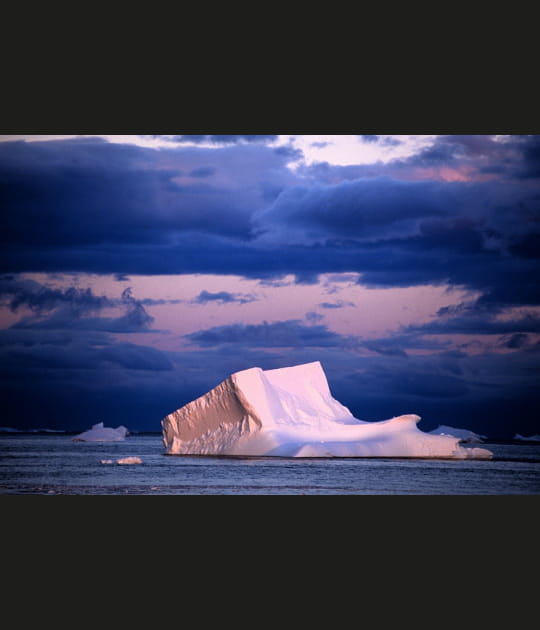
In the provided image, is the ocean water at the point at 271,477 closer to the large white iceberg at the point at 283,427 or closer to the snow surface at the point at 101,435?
the large white iceberg at the point at 283,427

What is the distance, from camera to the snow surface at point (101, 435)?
3255 centimetres

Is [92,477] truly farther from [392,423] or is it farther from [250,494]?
[392,423]

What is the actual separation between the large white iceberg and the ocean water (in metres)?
0.22

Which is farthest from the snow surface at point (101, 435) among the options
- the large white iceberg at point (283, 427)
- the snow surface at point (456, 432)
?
the large white iceberg at point (283, 427)

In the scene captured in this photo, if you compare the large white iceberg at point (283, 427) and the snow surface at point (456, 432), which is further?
the snow surface at point (456, 432)

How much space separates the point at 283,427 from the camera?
16406mm

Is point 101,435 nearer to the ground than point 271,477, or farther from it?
farther from it

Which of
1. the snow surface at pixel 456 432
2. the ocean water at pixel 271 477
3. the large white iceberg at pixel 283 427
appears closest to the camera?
the ocean water at pixel 271 477

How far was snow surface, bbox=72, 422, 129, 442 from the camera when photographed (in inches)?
1281

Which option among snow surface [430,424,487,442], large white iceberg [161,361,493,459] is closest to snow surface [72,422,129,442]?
snow surface [430,424,487,442]

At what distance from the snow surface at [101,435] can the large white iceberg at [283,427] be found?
15736 mm

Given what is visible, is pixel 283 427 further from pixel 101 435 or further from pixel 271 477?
pixel 101 435

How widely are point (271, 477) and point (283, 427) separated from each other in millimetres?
3279

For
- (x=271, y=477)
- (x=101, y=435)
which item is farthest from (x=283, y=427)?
(x=101, y=435)
